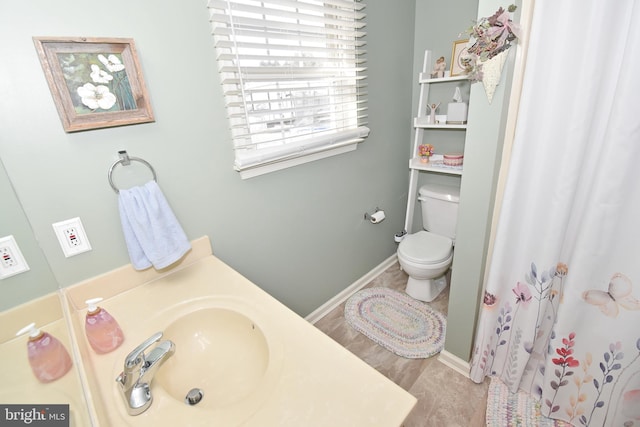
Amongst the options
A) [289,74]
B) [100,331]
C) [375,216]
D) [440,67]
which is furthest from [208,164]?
[440,67]

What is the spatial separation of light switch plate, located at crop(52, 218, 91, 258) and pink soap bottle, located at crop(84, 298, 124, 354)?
257 millimetres

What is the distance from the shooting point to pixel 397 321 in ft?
6.66

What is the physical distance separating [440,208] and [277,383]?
180 cm

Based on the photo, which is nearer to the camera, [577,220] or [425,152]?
[577,220]

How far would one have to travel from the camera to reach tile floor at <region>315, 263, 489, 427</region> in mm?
1418

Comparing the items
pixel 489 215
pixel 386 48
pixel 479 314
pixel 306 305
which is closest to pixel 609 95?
pixel 489 215

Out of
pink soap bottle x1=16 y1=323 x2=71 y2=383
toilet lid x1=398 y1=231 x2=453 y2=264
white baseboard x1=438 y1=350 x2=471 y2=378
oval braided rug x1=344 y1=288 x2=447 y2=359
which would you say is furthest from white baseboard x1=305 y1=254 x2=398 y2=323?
pink soap bottle x1=16 y1=323 x2=71 y2=383

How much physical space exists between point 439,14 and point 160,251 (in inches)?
89.5

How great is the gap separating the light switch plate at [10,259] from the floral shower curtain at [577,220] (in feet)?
5.69

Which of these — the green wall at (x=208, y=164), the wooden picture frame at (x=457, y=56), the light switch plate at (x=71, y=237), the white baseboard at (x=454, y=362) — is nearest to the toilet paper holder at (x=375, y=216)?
the green wall at (x=208, y=164)

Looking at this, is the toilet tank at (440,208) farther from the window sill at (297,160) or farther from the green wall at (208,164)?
the window sill at (297,160)

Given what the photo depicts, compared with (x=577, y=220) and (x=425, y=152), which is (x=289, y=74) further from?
(x=577, y=220)

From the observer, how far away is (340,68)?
1641 mm

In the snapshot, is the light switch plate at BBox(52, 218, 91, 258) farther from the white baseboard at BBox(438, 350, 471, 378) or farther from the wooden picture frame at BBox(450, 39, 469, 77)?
the wooden picture frame at BBox(450, 39, 469, 77)
